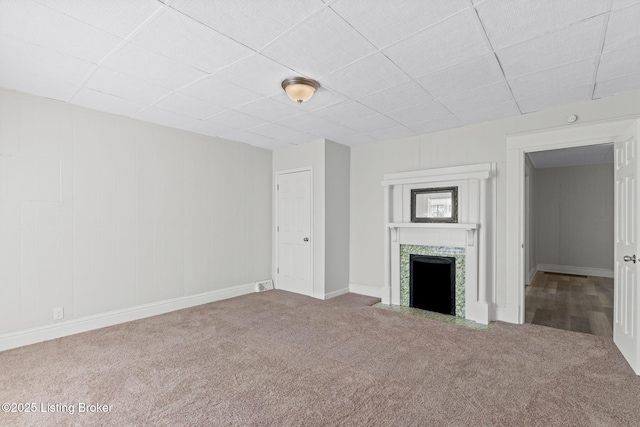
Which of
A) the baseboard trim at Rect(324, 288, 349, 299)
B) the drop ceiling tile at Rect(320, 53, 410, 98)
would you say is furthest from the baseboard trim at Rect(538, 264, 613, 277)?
the drop ceiling tile at Rect(320, 53, 410, 98)

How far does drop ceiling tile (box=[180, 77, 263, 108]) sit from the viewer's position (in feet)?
9.52

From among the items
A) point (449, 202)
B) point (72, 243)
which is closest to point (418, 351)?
point (449, 202)

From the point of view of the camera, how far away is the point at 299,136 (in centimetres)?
466

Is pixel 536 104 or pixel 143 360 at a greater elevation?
pixel 536 104

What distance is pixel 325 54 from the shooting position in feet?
7.78

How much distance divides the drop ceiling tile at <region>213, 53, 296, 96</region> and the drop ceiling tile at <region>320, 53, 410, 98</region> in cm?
39

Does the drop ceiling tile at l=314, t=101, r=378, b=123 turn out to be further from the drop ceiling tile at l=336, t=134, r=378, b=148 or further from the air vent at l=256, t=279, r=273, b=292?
the air vent at l=256, t=279, r=273, b=292

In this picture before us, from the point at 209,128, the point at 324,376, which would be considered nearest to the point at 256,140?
the point at 209,128

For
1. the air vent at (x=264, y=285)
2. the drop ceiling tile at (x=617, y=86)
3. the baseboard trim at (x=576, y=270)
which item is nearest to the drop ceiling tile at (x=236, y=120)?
the air vent at (x=264, y=285)

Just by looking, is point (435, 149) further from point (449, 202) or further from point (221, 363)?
point (221, 363)

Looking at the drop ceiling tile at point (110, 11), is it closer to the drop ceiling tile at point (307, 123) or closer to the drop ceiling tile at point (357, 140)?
the drop ceiling tile at point (307, 123)

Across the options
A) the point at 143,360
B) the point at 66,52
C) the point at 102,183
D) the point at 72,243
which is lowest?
the point at 143,360

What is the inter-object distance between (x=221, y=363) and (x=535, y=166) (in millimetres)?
7613

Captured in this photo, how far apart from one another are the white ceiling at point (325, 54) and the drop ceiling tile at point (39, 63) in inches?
0.5
